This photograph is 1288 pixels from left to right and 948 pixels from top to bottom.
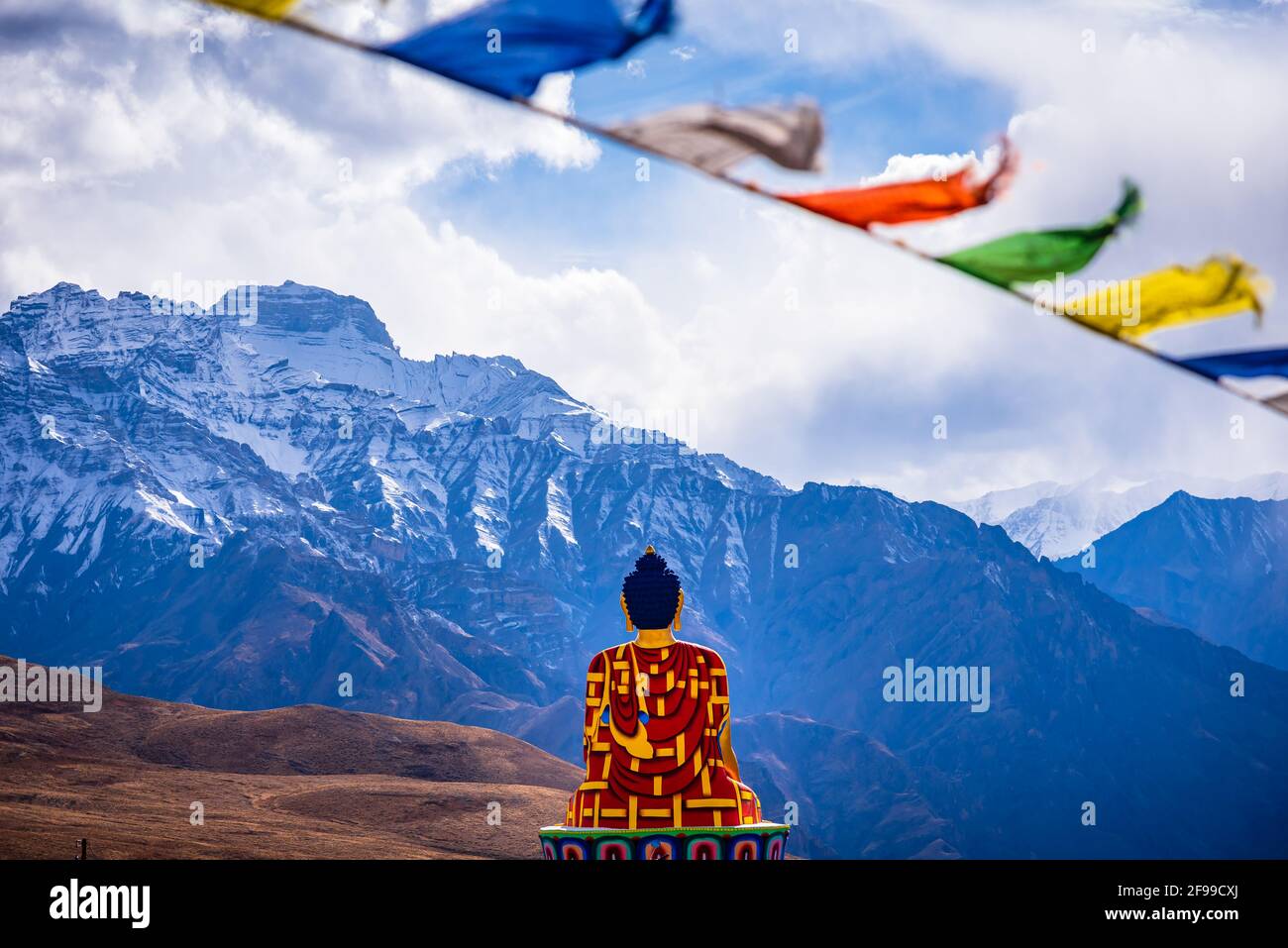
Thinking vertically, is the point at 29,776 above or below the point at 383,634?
below

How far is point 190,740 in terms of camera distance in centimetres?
7212

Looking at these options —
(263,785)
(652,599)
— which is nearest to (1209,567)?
(263,785)

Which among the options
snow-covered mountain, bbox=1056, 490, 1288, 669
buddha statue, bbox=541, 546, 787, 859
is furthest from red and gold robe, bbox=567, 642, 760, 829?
snow-covered mountain, bbox=1056, 490, 1288, 669

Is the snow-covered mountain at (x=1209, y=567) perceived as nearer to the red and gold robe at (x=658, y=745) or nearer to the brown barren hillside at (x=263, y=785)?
the brown barren hillside at (x=263, y=785)

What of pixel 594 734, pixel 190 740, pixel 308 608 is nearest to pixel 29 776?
pixel 190 740

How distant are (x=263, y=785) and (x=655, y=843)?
1710 inches

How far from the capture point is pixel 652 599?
24656 mm

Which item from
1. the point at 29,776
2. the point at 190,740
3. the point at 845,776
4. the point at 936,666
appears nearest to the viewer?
the point at 29,776

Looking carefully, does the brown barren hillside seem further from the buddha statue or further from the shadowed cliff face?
the shadowed cliff face
